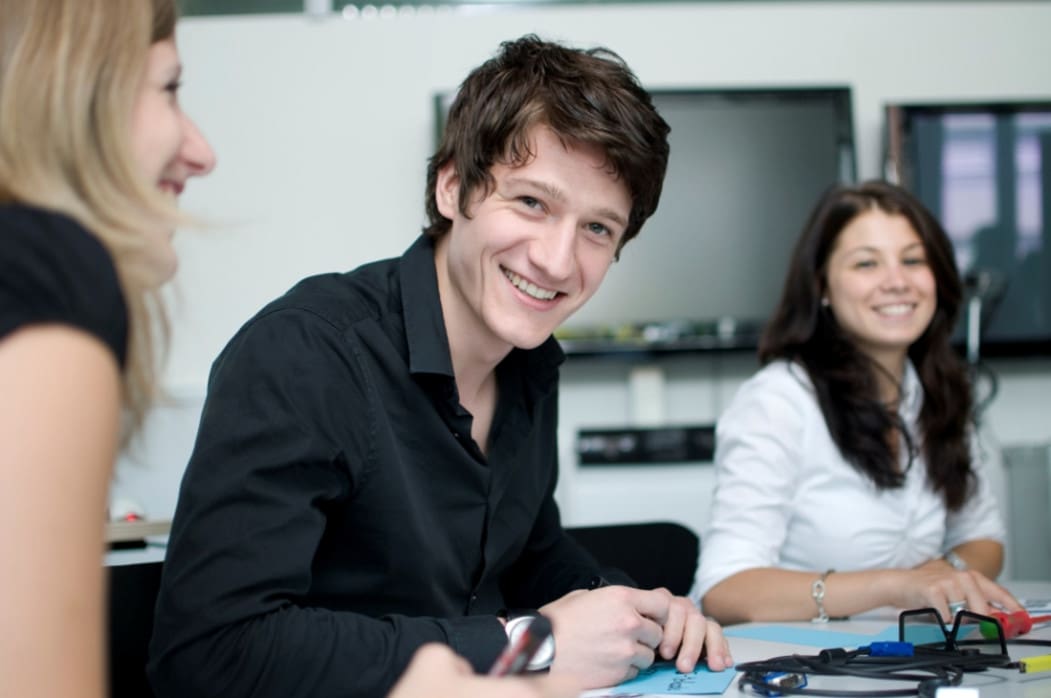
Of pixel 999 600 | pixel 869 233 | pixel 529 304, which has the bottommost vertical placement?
pixel 999 600

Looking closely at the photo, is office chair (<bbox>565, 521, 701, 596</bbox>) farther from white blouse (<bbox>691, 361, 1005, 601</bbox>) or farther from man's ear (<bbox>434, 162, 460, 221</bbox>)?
man's ear (<bbox>434, 162, 460, 221</bbox>)

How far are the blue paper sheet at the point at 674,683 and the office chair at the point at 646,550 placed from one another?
522 mm

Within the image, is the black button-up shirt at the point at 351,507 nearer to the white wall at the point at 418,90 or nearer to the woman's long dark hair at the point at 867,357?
the woman's long dark hair at the point at 867,357

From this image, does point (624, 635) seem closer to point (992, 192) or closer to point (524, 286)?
point (524, 286)

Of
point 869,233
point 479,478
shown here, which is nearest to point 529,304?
point 479,478

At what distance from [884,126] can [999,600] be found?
238 cm

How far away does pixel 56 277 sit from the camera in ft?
2.19

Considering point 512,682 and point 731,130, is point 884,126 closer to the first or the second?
point 731,130

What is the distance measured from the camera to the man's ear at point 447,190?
1.53m

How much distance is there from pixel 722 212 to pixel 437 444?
2436 mm

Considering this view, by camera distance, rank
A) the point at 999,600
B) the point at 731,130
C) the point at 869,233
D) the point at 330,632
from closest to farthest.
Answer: the point at 330,632 → the point at 999,600 → the point at 869,233 → the point at 731,130

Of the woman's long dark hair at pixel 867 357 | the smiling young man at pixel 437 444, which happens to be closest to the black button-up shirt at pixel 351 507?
the smiling young man at pixel 437 444

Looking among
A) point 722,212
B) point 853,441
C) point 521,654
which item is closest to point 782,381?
point 853,441

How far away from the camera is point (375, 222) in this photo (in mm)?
3691
